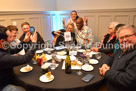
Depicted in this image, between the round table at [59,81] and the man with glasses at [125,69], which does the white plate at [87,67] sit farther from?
the man with glasses at [125,69]

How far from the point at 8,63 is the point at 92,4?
11.6ft

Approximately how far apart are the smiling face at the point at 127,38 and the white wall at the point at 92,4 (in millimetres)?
2745

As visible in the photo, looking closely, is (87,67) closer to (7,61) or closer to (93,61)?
(93,61)

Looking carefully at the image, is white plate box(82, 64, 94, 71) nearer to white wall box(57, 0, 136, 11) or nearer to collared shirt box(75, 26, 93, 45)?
collared shirt box(75, 26, 93, 45)

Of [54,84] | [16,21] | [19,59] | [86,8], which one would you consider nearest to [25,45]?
[19,59]

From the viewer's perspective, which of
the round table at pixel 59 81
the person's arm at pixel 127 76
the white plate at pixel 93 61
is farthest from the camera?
the white plate at pixel 93 61

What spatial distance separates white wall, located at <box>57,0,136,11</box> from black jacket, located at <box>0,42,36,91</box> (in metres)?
3.17

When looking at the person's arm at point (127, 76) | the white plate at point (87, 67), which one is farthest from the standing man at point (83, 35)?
the person's arm at point (127, 76)

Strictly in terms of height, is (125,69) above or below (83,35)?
below

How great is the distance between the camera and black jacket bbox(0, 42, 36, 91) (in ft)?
4.17

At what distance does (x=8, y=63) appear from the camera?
129cm

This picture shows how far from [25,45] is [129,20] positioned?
10.2 ft

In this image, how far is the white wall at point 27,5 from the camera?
317 centimetres

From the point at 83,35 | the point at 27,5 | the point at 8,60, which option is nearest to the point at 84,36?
the point at 83,35
